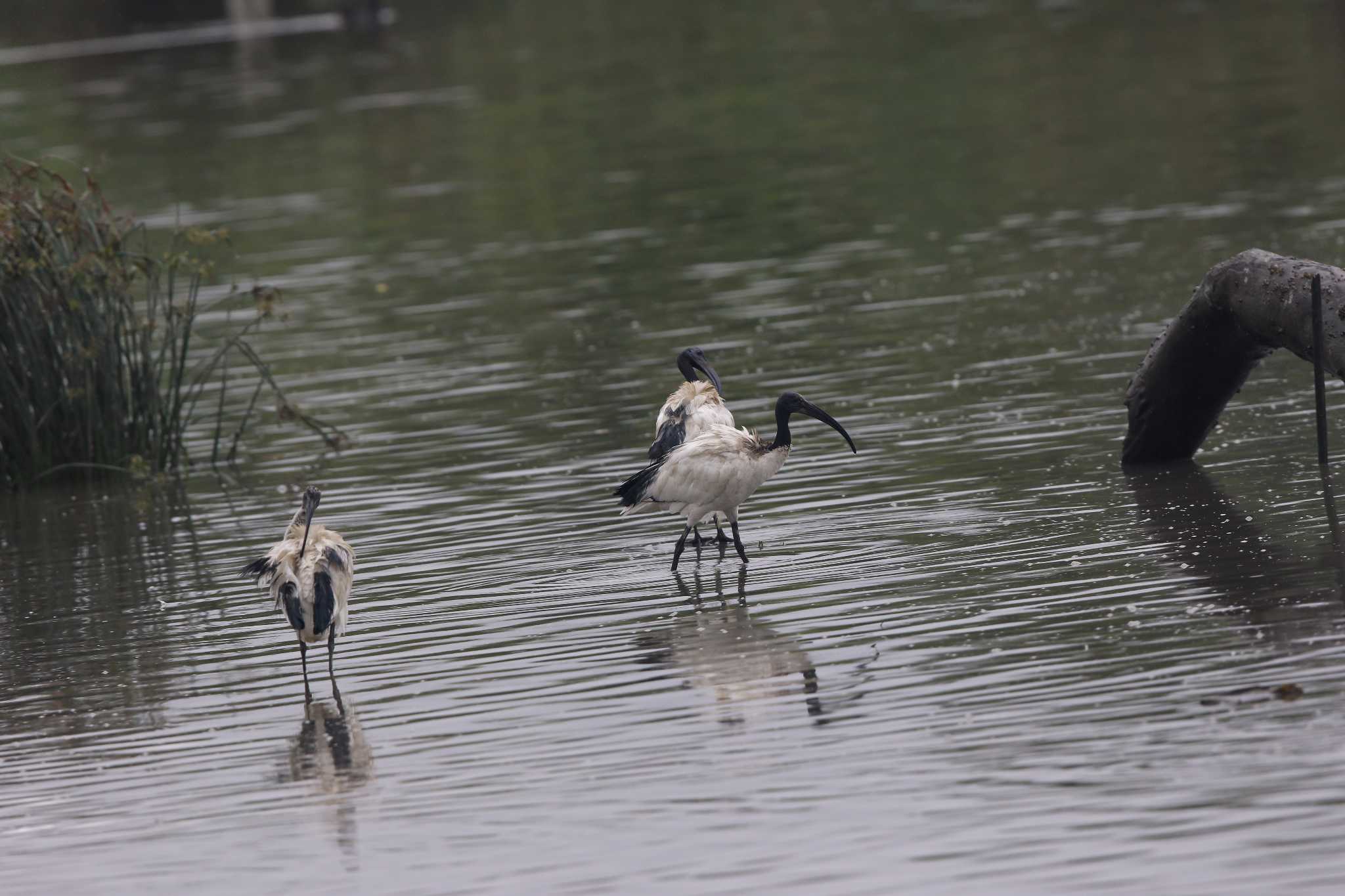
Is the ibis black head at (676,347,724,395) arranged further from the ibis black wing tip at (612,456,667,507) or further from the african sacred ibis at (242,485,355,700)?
the african sacred ibis at (242,485,355,700)

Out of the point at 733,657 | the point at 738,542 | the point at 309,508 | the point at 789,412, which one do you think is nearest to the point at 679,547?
the point at 738,542

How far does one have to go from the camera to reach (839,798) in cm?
878

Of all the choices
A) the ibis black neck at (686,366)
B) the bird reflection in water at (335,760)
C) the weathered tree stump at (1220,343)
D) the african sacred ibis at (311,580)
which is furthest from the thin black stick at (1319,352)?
the bird reflection in water at (335,760)

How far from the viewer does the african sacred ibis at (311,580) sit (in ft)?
36.1

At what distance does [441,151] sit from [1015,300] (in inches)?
791

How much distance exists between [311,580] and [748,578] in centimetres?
290

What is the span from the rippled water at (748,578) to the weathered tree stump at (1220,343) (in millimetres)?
352

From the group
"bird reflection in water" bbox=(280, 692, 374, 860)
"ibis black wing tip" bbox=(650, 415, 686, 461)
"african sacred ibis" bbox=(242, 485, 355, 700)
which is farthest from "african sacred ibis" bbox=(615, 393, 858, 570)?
"bird reflection in water" bbox=(280, 692, 374, 860)

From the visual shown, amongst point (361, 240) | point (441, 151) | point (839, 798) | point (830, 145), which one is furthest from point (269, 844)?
point (441, 151)

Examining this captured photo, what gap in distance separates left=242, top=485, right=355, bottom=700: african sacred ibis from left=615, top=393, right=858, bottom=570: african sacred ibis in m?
2.21

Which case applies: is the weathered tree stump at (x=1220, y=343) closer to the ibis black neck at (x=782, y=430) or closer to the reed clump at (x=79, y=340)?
the ibis black neck at (x=782, y=430)

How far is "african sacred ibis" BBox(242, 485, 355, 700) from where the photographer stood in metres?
11.0

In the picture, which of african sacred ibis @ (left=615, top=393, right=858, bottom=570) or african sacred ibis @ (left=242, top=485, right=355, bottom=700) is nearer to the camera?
african sacred ibis @ (left=242, top=485, right=355, bottom=700)

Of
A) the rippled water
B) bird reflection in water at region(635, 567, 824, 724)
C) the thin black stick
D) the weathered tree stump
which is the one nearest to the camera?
the rippled water
